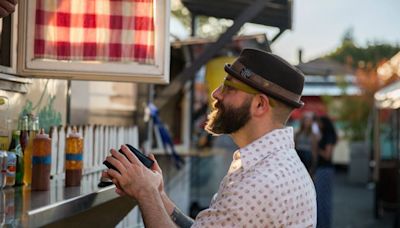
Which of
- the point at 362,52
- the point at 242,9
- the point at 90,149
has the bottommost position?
the point at 90,149

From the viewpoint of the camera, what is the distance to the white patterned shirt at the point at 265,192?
2061 mm

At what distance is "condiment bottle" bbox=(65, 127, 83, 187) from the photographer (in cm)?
276

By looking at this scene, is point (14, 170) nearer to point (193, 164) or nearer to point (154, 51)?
→ point (154, 51)

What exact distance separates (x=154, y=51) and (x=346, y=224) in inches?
303

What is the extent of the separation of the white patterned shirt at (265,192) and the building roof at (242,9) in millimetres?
5016

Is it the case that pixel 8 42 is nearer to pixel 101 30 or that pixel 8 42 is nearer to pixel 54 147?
pixel 101 30

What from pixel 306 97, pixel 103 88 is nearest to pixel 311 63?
pixel 103 88

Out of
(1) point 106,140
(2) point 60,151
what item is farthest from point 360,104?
(2) point 60,151

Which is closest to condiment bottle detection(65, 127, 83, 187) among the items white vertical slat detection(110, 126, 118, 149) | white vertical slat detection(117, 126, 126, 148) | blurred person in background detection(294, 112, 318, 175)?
white vertical slat detection(110, 126, 118, 149)

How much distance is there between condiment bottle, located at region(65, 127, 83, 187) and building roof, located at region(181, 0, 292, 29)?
459 cm

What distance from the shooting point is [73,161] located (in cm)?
282

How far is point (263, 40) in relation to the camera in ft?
23.5

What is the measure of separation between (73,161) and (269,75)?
104cm

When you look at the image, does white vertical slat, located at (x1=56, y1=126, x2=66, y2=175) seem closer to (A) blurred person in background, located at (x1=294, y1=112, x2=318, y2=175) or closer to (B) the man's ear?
(B) the man's ear
